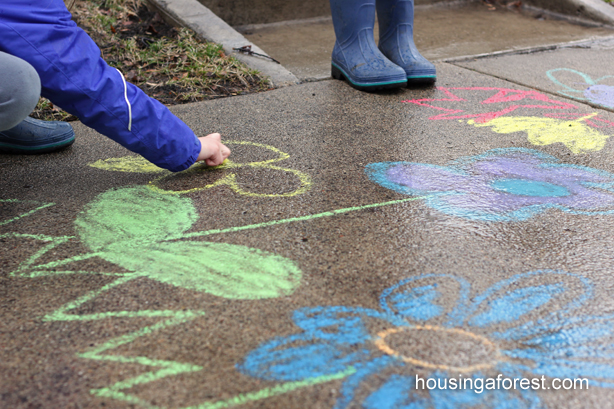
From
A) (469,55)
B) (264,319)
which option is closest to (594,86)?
(469,55)

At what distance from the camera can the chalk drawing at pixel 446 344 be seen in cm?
102

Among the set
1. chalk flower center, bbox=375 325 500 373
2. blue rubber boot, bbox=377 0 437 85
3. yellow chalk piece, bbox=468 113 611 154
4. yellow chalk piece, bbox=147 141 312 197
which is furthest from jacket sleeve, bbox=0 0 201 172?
blue rubber boot, bbox=377 0 437 85

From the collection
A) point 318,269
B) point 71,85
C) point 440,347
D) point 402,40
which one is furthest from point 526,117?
point 71,85

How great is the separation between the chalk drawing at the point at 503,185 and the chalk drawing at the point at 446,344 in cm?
41

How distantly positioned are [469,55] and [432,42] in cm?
46

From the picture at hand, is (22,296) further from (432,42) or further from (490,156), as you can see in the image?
(432,42)

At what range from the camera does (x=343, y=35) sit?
9.52ft

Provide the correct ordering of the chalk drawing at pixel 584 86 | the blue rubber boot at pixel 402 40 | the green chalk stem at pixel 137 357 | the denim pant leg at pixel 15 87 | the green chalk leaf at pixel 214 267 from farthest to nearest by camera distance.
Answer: the blue rubber boot at pixel 402 40 → the chalk drawing at pixel 584 86 → the denim pant leg at pixel 15 87 → the green chalk leaf at pixel 214 267 → the green chalk stem at pixel 137 357

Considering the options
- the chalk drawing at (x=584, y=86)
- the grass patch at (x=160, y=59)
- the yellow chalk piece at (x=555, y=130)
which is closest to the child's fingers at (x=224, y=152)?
the grass patch at (x=160, y=59)

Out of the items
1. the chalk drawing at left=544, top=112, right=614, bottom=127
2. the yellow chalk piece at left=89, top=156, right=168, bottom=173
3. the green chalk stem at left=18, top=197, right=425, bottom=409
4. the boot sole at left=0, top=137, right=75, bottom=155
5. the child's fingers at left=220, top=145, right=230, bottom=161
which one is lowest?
the green chalk stem at left=18, top=197, right=425, bottom=409

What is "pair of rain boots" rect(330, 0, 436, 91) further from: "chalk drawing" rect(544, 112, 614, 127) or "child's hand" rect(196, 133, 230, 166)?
"child's hand" rect(196, 133, 230, 166)

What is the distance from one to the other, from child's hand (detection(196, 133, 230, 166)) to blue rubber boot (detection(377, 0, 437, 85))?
4.14 feet

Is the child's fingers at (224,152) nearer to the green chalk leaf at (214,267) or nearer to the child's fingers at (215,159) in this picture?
the child's fingers at (215,159)

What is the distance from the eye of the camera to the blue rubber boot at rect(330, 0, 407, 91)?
2.74m
